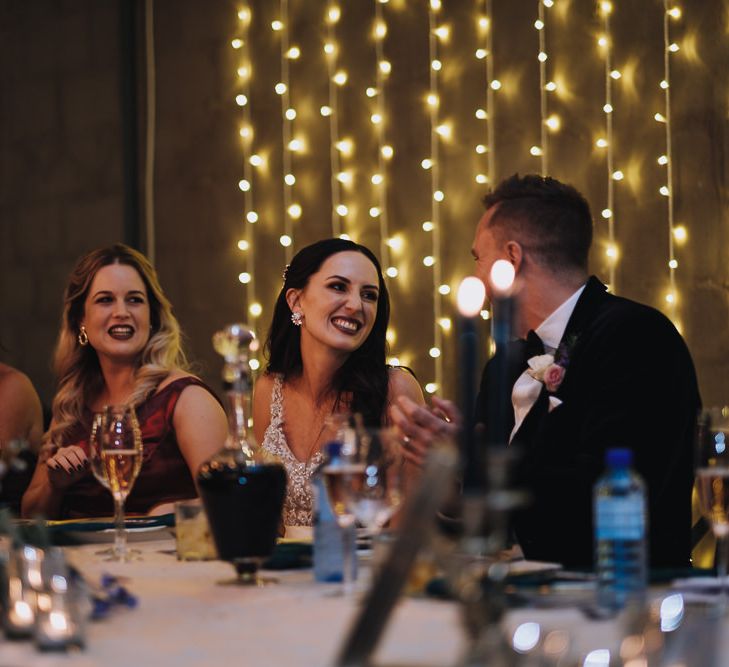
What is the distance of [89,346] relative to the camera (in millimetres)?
3744

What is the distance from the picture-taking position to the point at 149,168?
5.42 metres

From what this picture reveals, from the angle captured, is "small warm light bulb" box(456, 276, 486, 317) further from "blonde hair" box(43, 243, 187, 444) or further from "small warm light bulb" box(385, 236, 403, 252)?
"small warm light bulb" box(385, 236, 403, 252)

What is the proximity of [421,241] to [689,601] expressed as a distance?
3261 millimetres

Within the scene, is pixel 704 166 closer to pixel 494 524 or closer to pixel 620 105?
pixel 620 105

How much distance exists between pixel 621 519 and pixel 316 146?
3.61 m

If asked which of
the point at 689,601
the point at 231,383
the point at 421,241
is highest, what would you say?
the point at 421,241

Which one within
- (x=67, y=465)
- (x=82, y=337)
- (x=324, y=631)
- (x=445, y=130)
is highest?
(x=445, y=130)

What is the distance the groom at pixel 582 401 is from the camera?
2.60 meters

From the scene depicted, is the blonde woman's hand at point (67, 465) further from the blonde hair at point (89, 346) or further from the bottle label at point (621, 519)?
the bottle label at point (621, 519)

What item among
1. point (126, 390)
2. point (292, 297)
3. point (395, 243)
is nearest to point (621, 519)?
point (292, 297)

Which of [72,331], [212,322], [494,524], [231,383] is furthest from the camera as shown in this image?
[212,322]

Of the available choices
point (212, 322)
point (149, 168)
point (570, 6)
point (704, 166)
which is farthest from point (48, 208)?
point (704, 166)

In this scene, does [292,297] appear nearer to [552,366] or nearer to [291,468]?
[291,468]

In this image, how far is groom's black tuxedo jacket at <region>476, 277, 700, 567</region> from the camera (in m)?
2.58
